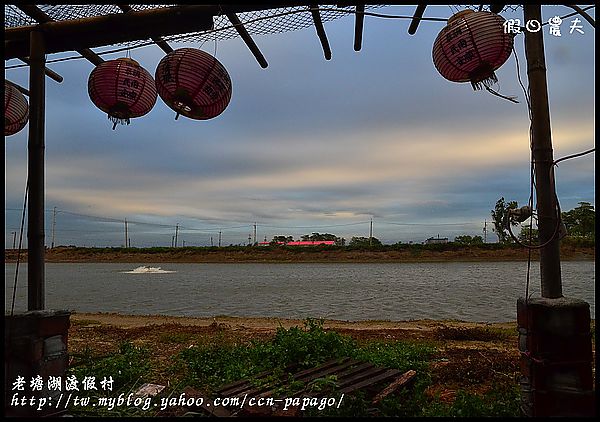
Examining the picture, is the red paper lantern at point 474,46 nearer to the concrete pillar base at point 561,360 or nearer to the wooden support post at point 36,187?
the concrete pillar base at point 561,360

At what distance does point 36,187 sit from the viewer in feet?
10.8

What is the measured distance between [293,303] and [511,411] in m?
11.1

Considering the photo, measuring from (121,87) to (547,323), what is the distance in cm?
370

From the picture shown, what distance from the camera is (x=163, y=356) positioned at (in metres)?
5.59

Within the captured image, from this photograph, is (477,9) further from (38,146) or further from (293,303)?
(293,303)

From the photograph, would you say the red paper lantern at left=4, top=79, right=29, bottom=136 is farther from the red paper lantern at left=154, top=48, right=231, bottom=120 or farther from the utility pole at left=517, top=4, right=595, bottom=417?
the utility pole at left=517, top=4, right=595, bottom=417

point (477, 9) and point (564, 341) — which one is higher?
point (477, 9)

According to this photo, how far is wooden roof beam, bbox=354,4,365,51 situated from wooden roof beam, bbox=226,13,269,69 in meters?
0.83

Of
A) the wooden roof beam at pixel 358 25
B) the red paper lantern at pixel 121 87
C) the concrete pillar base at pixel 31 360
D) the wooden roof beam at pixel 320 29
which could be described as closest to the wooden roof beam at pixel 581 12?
the wooden roof beam at pixel 358 25

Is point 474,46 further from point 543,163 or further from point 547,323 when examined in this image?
point 547,323

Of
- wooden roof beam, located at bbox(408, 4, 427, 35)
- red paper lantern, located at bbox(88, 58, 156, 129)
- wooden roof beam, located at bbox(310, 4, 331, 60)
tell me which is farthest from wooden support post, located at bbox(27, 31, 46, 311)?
wooden roof beam, located at bbox(408, 4, 427, 35)

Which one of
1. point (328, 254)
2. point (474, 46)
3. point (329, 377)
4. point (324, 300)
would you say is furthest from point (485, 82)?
point (328, 254)

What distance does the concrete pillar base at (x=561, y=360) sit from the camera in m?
2.55

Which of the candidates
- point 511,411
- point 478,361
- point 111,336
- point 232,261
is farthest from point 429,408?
point 232,261
